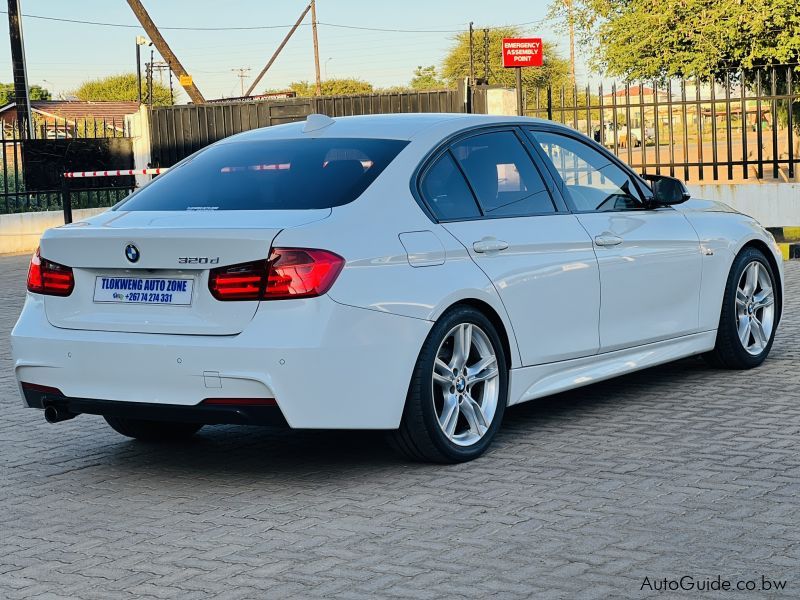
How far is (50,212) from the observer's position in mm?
23188

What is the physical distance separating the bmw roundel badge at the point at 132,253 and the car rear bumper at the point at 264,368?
1.02 feet

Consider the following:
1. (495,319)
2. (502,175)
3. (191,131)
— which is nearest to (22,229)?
(191,131)

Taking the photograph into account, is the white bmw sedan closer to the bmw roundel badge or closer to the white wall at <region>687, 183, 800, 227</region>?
the bmw roundel badge

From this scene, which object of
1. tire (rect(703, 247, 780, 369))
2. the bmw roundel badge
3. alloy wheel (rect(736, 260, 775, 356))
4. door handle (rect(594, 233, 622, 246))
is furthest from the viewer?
alloy wheel (rect(736, 260, 775, 356))

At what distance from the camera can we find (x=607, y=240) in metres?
6.88

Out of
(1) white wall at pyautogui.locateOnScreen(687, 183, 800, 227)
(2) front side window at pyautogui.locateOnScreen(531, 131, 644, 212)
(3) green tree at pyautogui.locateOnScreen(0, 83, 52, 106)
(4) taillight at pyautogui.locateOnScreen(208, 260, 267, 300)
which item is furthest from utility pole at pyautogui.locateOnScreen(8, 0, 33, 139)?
(3) green tree at pyautogui.locateOnScreen(0, 83, 52, 106)

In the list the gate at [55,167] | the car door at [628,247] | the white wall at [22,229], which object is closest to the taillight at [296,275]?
the car door at [628,247]

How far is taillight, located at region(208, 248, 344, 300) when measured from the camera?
527cm

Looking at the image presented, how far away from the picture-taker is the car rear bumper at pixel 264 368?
525 centimetres

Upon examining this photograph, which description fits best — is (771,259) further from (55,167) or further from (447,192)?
(55,167)

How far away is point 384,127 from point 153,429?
1.91 meters

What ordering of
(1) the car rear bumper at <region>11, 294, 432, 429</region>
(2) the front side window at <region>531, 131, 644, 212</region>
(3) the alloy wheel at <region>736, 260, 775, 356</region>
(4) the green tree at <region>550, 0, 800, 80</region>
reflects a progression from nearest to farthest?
(1) the car rear bumper at <region>11, 294, 432, 429</region>, (2) the front side window at <region>531, 131, 644, 212</region>, (3) the alloy wheel at <region>736, 260, 775, 356</region>, (4) the green tree at <region>550, 0, 800, 80</region>

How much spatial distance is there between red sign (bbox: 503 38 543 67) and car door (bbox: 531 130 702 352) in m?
13.0

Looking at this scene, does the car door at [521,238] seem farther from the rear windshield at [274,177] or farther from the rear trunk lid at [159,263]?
the rear trunk lid at [159,263]
